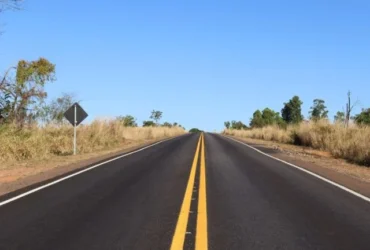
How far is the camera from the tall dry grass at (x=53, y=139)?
22.9 meters

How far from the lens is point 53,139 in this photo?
91.9 feet

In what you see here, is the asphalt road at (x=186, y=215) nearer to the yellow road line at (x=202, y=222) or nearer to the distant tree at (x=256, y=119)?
the yellow road line at (x=202, y=222)

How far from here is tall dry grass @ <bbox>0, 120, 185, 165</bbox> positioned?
2286cm

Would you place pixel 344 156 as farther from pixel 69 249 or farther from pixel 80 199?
pixel 69 249

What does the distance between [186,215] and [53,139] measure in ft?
68.5

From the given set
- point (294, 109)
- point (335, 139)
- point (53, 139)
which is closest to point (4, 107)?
point (53, 139)

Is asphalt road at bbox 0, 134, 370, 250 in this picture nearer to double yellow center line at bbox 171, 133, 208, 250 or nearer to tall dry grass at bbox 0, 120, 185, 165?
double yellow center line at bbox 171, 133, 208, 250

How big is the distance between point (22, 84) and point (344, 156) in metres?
21.2

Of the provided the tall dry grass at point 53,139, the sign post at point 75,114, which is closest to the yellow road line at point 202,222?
the tall dry grass at point 53,139

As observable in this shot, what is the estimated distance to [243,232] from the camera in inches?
292

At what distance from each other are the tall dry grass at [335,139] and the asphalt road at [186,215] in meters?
10.9

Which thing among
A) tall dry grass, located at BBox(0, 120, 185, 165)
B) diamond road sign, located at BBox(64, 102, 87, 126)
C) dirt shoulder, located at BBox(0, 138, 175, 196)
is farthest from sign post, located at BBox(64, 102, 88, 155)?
dirt shoulder, located at BBox(0, 138, 175, 196)

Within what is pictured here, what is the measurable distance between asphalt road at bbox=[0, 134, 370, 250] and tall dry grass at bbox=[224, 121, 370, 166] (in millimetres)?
10880

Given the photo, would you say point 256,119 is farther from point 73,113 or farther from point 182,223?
point 182,223
